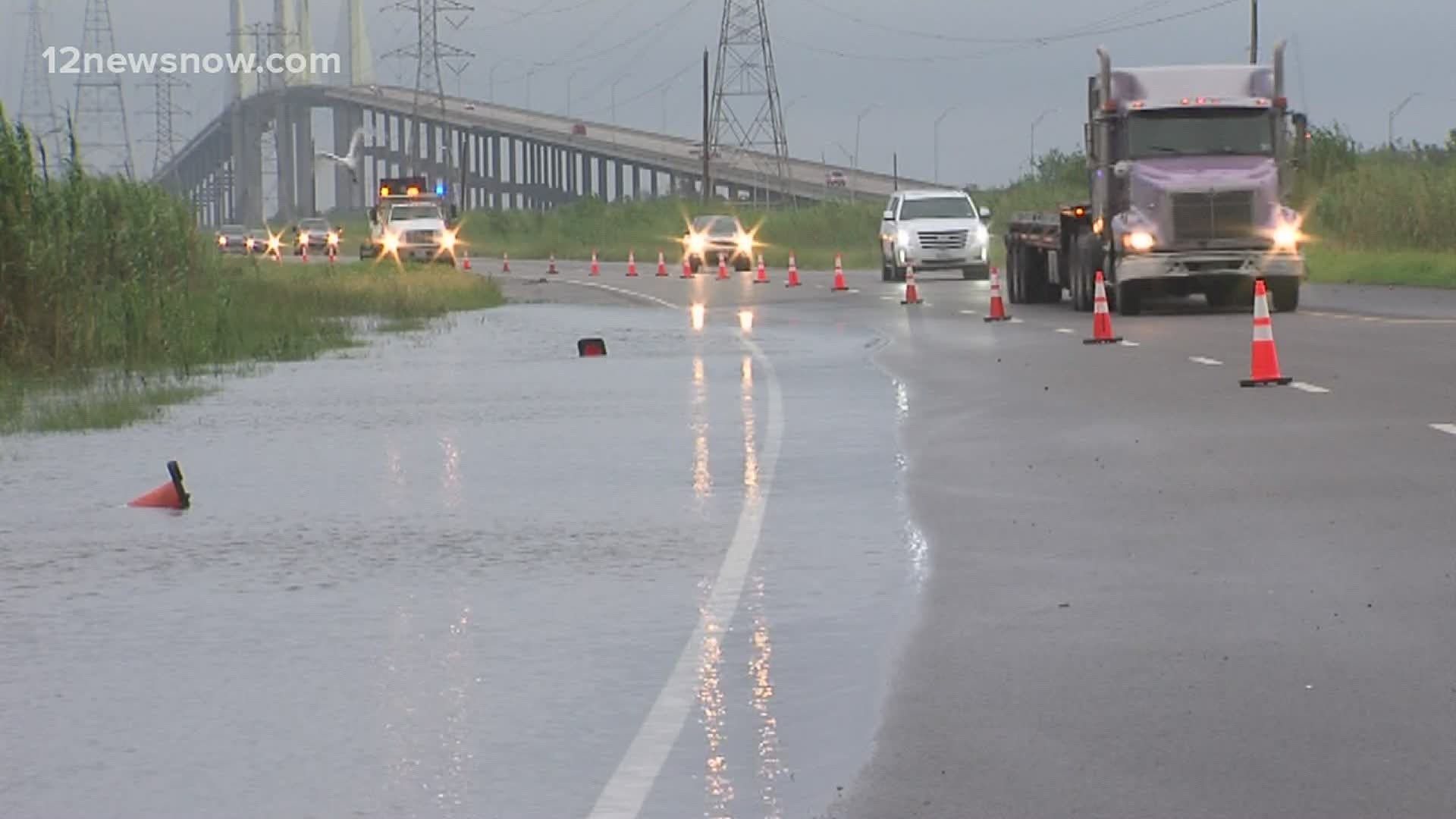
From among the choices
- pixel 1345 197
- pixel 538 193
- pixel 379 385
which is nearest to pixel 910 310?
pixel 379 385

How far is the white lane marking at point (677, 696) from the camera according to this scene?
7949 mm

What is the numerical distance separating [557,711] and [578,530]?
17.2 ft

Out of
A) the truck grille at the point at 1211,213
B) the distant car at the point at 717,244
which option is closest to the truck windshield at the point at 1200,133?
the truck grille at the point at 1211,213

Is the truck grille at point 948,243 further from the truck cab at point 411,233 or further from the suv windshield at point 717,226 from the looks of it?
the truck cab at point 411,233

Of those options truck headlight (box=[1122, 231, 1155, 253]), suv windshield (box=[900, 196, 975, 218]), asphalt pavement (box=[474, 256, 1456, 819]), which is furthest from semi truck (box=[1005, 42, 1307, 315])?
suv windshield (box=[900, 196, 975, 218])

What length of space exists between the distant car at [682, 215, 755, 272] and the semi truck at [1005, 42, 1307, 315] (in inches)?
1556

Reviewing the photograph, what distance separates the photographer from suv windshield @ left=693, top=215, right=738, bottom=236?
7962 cm

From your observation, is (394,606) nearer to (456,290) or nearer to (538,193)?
(456,290)

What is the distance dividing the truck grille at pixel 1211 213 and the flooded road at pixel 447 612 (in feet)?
53.6

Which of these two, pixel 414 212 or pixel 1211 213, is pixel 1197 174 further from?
pixel 414 212

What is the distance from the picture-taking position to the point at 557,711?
9258 mm

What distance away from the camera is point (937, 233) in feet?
197

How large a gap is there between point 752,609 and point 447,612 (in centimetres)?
115

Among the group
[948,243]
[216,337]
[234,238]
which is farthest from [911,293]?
[234,238]
